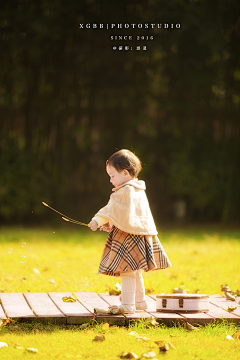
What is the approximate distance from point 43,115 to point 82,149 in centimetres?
126

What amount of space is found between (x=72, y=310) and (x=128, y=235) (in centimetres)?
69

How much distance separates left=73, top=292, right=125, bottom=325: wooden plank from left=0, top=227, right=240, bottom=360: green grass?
0.10 metres

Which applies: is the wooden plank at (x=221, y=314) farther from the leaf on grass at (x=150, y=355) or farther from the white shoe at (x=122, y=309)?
the leaf on grass at (x=150, y=355)

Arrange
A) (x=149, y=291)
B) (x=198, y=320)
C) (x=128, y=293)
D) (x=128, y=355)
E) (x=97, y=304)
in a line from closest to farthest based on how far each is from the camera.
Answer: (x=128, y=355) → (x=198, y=320) → (x=128, y=293) → (x=97, y=304) → (x=149, y=291)

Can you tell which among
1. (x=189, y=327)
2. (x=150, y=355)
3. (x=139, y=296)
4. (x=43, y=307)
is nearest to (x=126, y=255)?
(x=139, y=296)

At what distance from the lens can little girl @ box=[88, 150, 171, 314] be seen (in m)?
3.54

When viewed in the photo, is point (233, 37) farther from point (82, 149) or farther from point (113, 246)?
point (113, 246)

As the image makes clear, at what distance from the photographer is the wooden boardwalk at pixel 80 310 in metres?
3.38

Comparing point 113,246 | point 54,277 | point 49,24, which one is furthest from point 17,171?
point 113,246

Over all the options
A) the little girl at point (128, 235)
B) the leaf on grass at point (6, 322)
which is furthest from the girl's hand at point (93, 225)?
the leaf on grass at point (6, 322)

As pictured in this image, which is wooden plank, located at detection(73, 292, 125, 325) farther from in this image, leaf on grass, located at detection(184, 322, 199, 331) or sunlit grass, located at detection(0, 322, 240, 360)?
leaf on grass, located at detection(184, 322, 199, 331)

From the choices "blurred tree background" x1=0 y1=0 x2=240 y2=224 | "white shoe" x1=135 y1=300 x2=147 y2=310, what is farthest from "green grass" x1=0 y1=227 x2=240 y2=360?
"blurred tree background" x1=0 y1=0 x2=240 y2=224

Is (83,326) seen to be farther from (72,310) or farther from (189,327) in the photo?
(189,327)

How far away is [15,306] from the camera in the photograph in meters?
3.70
